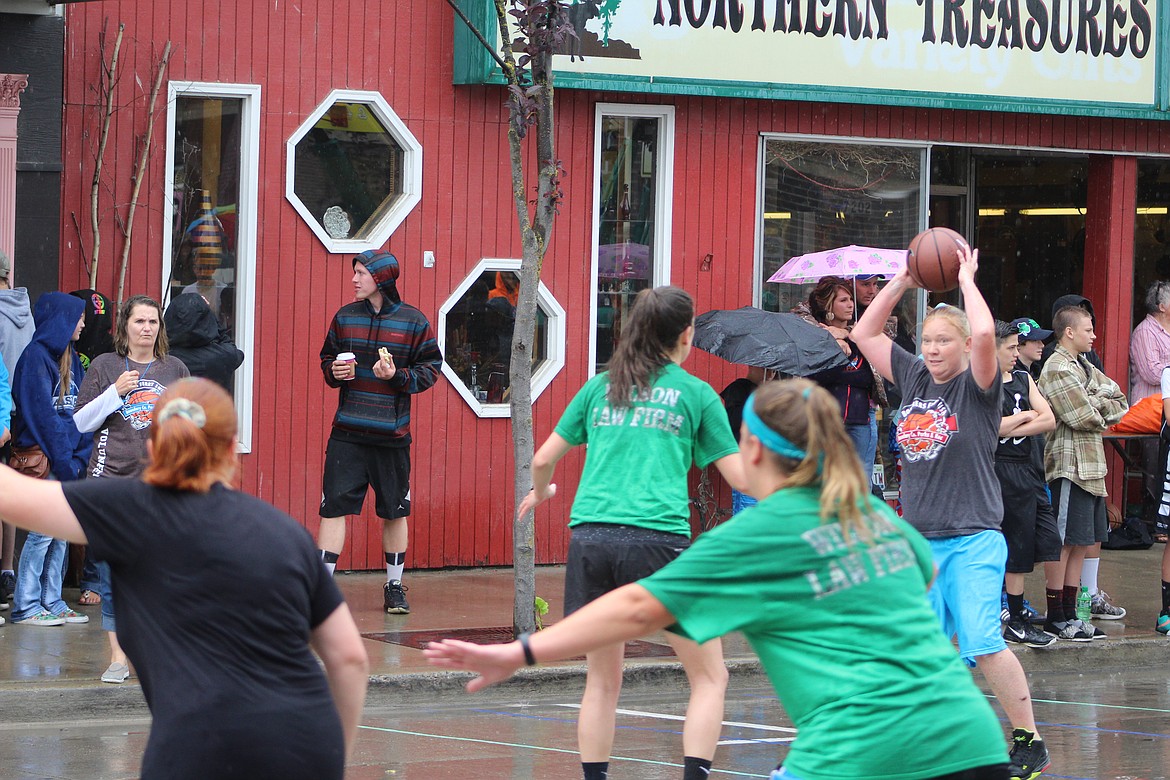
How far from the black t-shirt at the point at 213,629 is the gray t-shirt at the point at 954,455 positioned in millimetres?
3724

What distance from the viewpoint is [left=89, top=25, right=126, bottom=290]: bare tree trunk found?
11000 mm

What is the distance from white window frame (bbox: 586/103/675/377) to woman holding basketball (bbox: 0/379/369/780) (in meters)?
9.15

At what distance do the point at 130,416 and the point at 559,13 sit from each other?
3232 millimetres

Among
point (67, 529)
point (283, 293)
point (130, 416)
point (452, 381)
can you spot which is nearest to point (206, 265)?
point (283, 293)

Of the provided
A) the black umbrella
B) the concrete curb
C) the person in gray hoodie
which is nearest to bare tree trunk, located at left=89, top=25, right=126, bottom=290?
the person in gray hoodie

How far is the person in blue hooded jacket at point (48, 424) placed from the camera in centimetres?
978

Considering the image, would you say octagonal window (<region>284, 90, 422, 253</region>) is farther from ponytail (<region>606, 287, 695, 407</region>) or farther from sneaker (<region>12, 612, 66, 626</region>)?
ponytail (<region>606, 287, 695, 407</region>)

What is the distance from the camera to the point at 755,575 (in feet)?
11.9

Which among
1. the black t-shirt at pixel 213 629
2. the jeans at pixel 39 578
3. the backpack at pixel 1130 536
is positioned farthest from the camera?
the backpack at pixel 1130 536

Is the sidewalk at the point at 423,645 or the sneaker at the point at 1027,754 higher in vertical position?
the sneaker at the point at 1027,754

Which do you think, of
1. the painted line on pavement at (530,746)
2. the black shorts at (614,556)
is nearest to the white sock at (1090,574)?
the painted line on pavement at (530,746)

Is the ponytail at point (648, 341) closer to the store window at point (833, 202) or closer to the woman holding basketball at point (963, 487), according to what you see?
the woman holding basketball at point (963, 487)

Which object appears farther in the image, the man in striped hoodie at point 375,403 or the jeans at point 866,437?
the jeans at point 866,437

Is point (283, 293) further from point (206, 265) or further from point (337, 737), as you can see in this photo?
point (337, 737)
